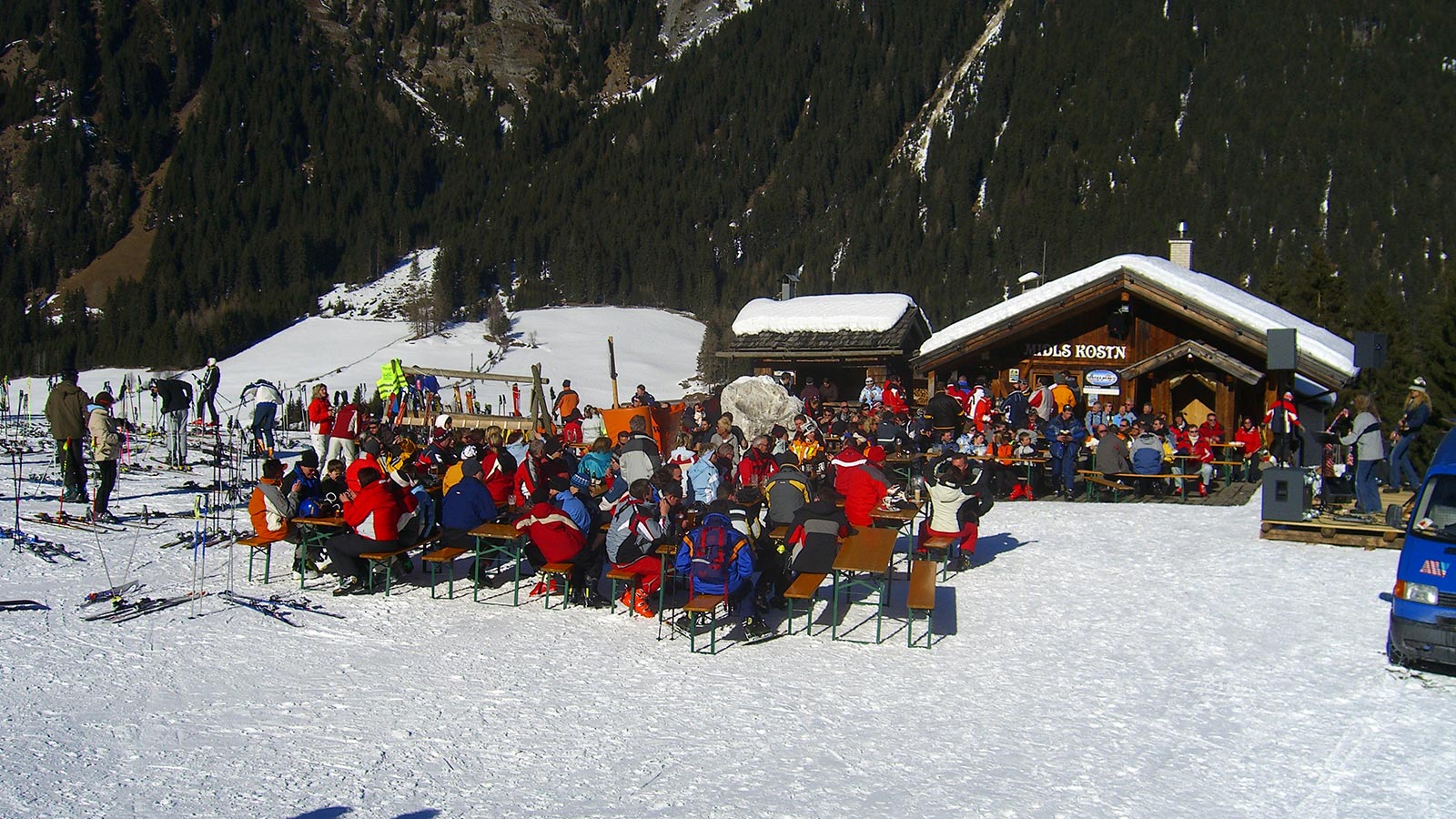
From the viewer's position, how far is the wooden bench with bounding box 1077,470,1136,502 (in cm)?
1467

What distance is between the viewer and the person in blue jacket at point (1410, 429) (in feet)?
39.0

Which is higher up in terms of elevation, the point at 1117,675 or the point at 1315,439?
the point at 1315,439

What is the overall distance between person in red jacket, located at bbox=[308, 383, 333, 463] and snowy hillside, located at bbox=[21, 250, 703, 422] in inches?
869

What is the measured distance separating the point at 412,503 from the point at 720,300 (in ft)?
199

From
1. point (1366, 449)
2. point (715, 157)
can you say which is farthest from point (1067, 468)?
point (715, 157)

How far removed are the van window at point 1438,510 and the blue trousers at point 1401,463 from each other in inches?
201

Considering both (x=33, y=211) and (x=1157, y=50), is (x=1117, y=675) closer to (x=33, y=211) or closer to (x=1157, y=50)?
(x=1157, y=50)

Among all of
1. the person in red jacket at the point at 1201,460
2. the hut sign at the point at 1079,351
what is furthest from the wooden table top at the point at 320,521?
the hut sign at the point at 1079,351

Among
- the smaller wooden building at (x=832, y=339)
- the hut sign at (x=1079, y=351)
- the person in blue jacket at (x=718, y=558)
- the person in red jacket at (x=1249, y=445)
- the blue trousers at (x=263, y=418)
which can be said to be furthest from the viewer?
the smaller wooden building at (x=832, y=339)

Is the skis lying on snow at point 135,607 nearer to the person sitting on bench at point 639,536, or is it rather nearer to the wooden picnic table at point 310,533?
the wooden picnic table at point 310,533

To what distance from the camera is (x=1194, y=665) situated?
27.1 feet

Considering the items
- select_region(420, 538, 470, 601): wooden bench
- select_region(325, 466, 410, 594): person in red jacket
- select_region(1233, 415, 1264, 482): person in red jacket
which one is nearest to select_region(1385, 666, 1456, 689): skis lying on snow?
select_region(420, 538, 470, 601): wooden bench

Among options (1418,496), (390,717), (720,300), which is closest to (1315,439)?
Answer: (1418,496)

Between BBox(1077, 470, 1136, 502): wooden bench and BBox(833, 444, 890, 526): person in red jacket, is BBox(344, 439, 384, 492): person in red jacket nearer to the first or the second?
BBox(833, 444, 890, 526): person in red jacket
